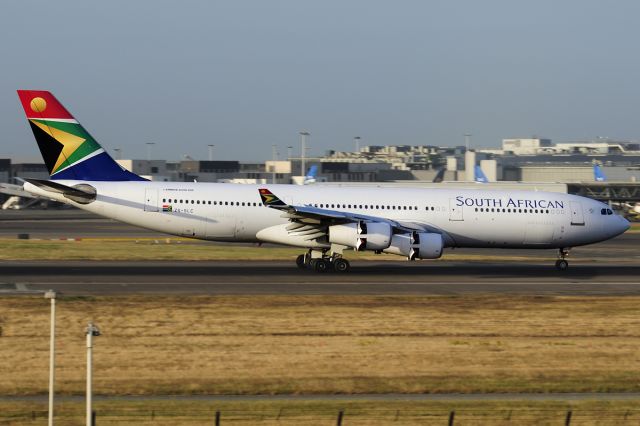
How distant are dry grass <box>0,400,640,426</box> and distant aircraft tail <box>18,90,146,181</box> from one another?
22.8 meters

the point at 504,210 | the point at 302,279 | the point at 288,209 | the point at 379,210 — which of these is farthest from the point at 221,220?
the point at 504,210

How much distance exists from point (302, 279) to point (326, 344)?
12.3 meters

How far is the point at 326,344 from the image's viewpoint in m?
24.7

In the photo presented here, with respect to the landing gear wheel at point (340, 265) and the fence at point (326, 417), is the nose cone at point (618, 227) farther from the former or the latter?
the fence at point (326, 417)

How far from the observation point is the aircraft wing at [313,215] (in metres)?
37.9

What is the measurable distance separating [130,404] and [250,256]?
2852 cm

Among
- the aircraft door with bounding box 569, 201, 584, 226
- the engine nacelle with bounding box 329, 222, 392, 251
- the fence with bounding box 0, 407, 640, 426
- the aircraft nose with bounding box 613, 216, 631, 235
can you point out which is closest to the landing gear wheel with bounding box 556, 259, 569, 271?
the aircraft door with bounding box 569, 201, 584, 226

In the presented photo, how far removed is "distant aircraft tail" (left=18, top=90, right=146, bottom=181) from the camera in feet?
131

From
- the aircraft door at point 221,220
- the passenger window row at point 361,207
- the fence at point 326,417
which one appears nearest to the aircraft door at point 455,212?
the passenger window row at point 361,207

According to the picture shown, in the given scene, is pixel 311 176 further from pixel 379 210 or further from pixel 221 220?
pixel 221 220

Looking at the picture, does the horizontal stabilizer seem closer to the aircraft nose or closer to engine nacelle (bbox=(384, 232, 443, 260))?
engine nacelle (bbox=(384, 232, 443, 260))

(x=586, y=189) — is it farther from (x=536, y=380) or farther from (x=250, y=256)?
(x=536, y=380)

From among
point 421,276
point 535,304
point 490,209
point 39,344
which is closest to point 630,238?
point 490,209

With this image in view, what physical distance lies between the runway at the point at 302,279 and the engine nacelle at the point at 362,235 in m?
1.36
